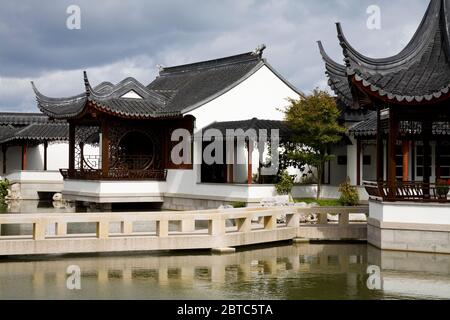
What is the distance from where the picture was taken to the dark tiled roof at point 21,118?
3872 centimetres

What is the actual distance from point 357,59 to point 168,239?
599 cm

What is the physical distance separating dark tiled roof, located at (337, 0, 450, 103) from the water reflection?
356cm

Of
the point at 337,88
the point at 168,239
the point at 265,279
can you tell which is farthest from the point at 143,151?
the point at 265,279

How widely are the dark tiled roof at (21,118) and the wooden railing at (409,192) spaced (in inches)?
1033

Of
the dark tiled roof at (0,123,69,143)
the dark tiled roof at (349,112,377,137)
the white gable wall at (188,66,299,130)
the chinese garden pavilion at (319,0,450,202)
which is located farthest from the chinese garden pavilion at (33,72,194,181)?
the chinese garden pavilion at (319,0,450,202)

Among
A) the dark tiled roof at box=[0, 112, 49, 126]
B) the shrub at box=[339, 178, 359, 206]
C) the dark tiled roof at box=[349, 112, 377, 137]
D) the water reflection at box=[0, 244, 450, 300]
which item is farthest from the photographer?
the dark tiled roof at box=[0, 112, 49, 126]

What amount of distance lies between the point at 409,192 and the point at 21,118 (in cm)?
2752

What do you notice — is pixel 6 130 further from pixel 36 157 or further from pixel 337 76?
pixel 337 76

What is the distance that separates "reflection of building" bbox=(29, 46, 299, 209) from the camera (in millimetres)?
26391

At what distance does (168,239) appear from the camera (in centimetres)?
1588

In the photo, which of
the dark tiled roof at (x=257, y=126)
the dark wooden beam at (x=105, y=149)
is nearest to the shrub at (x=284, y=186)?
the dark tiled roof at (x=257, y=126)

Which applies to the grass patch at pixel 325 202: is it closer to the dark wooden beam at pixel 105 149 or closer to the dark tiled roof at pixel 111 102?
the dark tiled roof at pixel 111 102

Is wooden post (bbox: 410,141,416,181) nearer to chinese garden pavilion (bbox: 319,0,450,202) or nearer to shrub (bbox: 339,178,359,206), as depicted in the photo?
shrub (bbox: 339,178,359,206)

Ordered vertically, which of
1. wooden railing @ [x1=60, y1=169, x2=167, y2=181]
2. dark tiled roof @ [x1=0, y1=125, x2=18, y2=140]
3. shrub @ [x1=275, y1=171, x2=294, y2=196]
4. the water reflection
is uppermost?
dark tiled roof @ [x1=0, y1=125, x2=18, y2=140]
